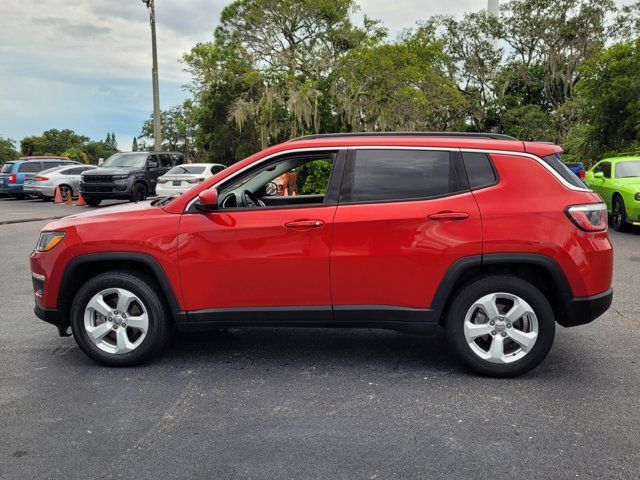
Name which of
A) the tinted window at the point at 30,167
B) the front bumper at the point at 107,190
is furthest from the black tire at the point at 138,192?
the tinted window at the point at 30,167

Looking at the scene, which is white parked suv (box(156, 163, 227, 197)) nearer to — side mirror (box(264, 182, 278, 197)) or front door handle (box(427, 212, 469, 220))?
side mirror (box(264, 182, 278, 197))

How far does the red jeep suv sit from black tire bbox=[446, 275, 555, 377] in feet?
0.03

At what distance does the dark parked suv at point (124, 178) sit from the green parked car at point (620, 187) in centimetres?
1405

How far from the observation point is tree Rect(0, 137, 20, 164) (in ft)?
223

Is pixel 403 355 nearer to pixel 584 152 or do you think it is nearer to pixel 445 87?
pixel 584 152

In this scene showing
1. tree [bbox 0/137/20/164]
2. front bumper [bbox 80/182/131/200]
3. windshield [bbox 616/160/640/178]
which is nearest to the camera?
windshield [bbox 616/160/640/178]

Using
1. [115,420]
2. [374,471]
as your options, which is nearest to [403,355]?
[374,471]

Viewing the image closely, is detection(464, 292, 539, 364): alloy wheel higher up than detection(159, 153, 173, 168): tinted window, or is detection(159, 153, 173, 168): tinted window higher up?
detection(159, 153, 173, 168): tinted window

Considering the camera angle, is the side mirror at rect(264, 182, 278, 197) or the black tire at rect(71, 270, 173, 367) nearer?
the black tire at rect(71, 270, 173, 367)

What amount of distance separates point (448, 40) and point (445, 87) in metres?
11.4

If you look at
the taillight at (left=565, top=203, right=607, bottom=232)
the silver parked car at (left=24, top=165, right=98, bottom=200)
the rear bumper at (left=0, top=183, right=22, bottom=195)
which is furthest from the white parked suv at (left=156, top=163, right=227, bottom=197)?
the taillight at (left=565, top=203, right=607, bottom=232)

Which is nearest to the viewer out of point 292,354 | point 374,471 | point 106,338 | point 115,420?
point 374,471

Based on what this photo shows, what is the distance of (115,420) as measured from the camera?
3617 millimetres

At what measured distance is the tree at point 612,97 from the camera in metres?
18.5
